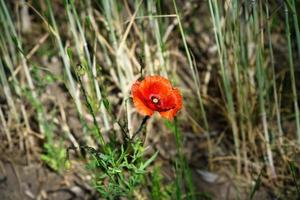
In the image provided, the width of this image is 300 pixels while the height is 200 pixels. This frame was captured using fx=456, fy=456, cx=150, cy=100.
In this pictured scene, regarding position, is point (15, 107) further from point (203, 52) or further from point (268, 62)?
point (268, 62)

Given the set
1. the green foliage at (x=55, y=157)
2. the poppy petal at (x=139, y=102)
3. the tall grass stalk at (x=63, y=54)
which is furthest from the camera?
the green foliage at (x=55, y=157)

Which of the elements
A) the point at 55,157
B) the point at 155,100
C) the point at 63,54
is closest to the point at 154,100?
the point at 155,100

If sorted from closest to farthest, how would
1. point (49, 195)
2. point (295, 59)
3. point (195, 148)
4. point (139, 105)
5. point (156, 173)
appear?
point (139, 105)
point (156, 173)
point (49, 195)
point (195, 148)
point (295, 59)

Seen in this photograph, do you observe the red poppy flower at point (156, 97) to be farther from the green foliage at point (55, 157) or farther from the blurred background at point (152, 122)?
the green foliage at point (55, 157)

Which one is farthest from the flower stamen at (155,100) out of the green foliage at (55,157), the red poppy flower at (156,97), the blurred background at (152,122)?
the green foliage at (55,157)

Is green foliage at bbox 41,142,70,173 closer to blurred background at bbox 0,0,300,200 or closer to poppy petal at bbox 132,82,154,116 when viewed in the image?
blurred background at bbox 0,0,300,200

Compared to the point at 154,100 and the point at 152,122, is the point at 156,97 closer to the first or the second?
the point at 154,100

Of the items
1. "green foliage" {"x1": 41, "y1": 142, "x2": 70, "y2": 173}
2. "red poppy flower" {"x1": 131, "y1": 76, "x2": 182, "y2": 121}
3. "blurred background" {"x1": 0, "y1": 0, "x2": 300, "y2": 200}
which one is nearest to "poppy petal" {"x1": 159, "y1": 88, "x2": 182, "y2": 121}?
"red poppy flower" {"x1": 131, "y1": 76, "x2": 182, "y2": 121}

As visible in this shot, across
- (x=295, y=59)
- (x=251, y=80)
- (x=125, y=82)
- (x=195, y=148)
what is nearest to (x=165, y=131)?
(x=195, y=148)
